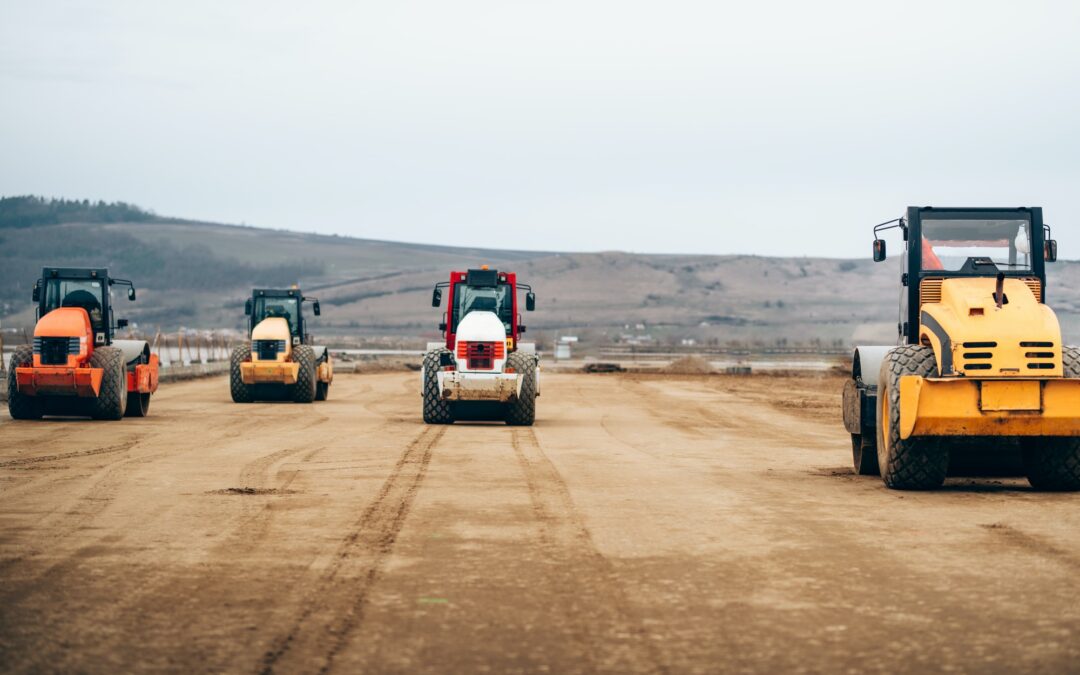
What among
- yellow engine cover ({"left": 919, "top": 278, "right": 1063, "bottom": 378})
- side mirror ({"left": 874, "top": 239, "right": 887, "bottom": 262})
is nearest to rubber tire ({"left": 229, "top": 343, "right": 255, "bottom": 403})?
side mirror ({"left": 874, "top": 239, "right": 887, "bottom": 262})

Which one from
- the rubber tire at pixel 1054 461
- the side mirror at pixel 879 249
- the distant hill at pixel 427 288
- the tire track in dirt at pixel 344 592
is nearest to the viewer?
the tire track in dirt at pixel 344 592

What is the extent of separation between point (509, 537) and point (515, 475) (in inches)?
200

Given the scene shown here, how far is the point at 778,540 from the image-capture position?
35.6 ft

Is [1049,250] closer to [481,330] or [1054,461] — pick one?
[1054,461]

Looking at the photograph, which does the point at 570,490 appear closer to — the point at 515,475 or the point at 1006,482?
the point at 515,475

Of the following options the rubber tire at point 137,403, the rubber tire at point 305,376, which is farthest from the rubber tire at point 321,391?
the rubber tire at point 137,403

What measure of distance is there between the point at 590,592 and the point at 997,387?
6.49m

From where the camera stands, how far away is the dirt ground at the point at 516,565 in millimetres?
7078

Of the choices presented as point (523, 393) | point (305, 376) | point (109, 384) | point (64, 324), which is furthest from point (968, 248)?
point (305, 376)

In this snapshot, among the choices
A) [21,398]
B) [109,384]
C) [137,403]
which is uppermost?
[109,384]

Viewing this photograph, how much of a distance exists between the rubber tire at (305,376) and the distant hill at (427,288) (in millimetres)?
98872

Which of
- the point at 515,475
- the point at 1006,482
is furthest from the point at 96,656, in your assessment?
the point at 1006,482

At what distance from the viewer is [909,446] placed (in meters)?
14.3

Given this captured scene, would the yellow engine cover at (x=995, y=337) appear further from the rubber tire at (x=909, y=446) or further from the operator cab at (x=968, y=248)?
the operator cab at (x=968, y=248)
